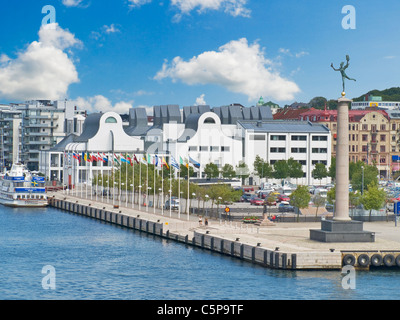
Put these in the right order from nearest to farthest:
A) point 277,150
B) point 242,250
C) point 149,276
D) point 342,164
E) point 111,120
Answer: point 149,276 → point 242,250 → point 342,164 → point 277,150 → point 111,120

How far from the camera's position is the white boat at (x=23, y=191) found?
432 feet

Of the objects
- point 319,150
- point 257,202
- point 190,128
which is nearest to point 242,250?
point 257,202

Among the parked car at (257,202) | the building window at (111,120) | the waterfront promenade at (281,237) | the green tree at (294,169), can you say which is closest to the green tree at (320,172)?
the green tree at (294,169)

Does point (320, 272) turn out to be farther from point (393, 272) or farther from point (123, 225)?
point (123, 225)

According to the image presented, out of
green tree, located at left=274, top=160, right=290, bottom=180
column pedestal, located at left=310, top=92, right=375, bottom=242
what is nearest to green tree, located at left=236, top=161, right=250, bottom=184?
green tree, located at left=274, top=160, right=290, bottom=180

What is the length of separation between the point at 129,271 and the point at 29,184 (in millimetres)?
73260

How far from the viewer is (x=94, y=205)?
12144 centimetres

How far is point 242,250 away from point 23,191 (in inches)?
2782

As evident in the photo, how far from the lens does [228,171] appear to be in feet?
526

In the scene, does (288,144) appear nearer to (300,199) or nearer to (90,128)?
(90,128)

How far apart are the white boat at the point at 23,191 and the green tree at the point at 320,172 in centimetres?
6006

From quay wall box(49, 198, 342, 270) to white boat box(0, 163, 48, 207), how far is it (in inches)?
1260

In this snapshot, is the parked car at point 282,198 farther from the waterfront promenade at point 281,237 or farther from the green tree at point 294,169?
the green tree at point 294,169

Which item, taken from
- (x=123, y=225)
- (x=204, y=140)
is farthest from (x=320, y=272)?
(x=204, y=140)
